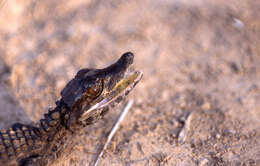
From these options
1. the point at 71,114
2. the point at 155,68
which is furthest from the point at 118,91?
the point at 155,68

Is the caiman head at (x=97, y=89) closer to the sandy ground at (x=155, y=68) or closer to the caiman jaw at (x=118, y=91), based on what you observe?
the caiman jaw at (x=118, y=91)

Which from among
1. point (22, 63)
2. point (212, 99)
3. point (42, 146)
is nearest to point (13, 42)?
point (22, 63)

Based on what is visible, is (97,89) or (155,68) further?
(155,68)

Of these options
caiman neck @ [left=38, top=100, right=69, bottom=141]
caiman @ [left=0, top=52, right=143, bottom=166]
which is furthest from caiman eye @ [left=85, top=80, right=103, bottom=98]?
caiman neck @ [left=38, top=100, right=69, bottom=141]

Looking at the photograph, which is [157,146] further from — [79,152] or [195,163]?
[79,152]

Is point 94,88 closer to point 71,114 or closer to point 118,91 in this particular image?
point 118,91

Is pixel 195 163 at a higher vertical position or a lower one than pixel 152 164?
lower

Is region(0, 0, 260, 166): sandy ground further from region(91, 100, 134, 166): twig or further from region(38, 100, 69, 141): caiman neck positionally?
region(38, 100, 69, 141): caiman neck
